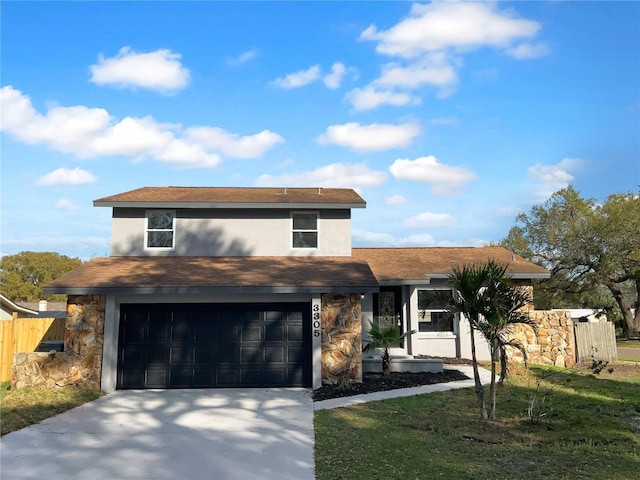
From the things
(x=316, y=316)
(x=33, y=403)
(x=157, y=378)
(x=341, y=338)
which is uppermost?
(x=316, y=316)

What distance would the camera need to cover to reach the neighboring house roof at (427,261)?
18062mm

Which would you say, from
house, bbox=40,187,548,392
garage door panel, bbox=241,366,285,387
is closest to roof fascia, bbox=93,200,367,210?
house, bbox=40,187,548,392

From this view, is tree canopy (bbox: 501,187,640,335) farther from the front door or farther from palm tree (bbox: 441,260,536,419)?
palm tree (bbox: 441,260,536,419)

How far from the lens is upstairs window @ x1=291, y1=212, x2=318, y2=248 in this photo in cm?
1748

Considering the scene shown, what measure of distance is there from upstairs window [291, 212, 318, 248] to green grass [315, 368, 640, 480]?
696 centimetres

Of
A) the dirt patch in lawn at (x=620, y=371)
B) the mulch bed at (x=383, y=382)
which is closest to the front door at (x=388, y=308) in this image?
the mulch bed at (x=383, y=382)

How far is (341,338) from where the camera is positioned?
14.1 m

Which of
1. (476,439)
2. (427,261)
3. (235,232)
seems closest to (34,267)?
(235,232)

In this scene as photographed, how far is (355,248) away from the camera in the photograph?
2253 cm

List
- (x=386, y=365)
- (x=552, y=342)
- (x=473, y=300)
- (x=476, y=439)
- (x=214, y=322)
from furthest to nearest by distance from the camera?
(x=552, y=342)
(x=386, y=365)
(x=214, y=322)
(x=473, y=300)
(x=476, y=439)

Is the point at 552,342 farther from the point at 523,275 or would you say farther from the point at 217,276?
the point at 217,276

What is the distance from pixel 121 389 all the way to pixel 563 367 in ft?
47.8

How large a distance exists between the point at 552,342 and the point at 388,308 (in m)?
5.97

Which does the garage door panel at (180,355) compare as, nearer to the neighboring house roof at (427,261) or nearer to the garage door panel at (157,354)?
the garage door panel at (157,354)
